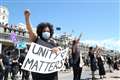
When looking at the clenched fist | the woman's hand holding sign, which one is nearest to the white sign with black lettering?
the woman's hand holding sign

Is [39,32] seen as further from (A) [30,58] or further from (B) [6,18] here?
(B) [6,18]

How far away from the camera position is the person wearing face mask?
611 centimetres

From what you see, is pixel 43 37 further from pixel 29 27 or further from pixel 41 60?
pixel 41 60

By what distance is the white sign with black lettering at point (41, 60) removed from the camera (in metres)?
6.27

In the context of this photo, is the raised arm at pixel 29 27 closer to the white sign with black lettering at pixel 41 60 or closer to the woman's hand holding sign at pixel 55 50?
the white sign with black lettering at pixel 41 60

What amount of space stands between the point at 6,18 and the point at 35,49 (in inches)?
4076

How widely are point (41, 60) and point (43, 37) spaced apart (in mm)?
517

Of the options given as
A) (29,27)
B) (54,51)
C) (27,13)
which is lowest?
(54,51)

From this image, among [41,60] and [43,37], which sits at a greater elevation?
[43,37]

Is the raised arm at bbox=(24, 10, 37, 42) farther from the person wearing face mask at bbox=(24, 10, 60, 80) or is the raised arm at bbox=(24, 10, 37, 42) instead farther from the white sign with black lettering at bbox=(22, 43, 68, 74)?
the white sign with black lettering at bbox=(22, 43, 68, 74)

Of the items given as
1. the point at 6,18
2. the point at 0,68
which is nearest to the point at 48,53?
the point at 0,68

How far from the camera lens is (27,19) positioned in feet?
20.6

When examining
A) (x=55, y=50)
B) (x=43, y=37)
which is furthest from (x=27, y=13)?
(x=55, y=50)

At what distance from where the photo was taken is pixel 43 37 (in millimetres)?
6207
